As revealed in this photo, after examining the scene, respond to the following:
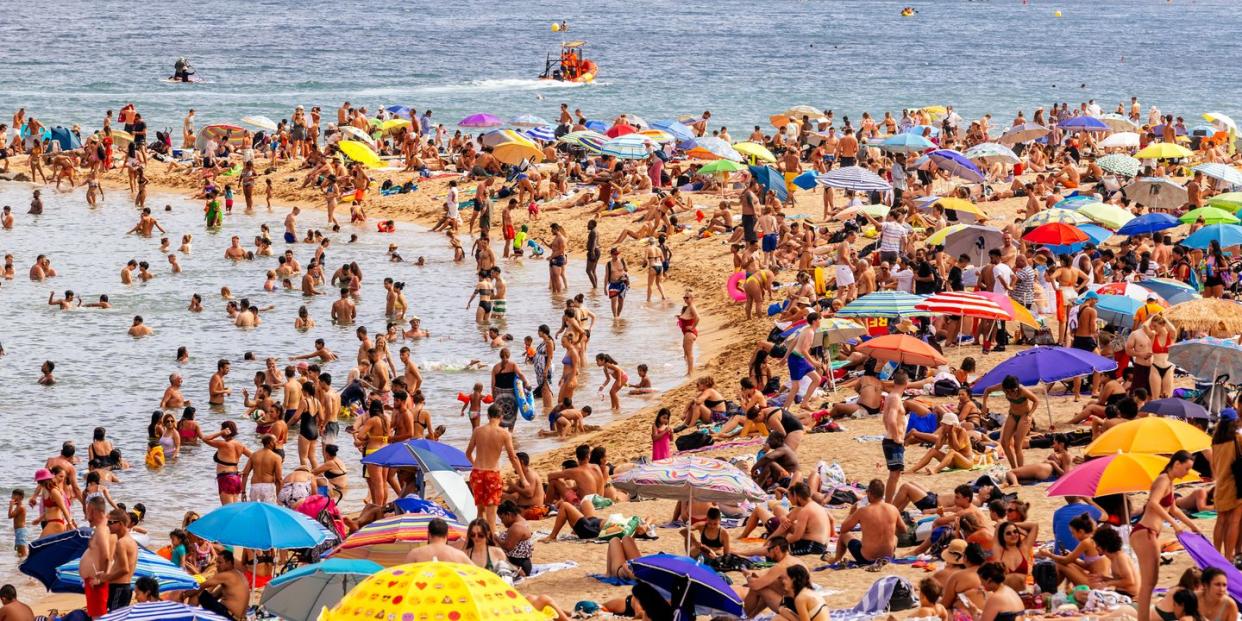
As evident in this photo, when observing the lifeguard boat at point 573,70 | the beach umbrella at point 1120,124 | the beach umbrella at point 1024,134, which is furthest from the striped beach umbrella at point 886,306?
the lifeguard boat at point 573,70

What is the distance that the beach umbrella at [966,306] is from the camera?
1716cm

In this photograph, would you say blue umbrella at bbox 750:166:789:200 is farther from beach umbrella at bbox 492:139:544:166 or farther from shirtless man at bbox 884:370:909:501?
shirtless man at bbox 884:370:909:501

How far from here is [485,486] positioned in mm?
13656

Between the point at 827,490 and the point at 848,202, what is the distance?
16.9 meters

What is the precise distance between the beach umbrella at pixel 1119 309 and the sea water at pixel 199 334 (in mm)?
5966

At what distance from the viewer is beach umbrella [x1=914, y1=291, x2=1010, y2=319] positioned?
17.2 m

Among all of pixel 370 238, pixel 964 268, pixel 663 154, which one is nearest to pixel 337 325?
pixel 370 238

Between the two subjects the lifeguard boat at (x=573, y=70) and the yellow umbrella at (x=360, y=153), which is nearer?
the yellow umbrella at (x=360, y=153)

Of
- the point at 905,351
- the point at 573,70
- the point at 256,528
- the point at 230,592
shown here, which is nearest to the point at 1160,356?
the point at 905,351

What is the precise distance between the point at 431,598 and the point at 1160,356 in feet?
33.6

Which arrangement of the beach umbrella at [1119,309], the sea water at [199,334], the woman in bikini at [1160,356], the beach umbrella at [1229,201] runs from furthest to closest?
the beach umbrella at [1229,201], the sea water at [199,334], the beach umbrella at [1119,309], the woman in bikini at [1160,356]

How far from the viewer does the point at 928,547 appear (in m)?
11.9

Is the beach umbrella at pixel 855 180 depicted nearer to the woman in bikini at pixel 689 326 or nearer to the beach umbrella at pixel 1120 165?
the beach umbrella at pixel 1120 165

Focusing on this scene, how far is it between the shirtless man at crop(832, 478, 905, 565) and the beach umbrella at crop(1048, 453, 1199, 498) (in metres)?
1.35
